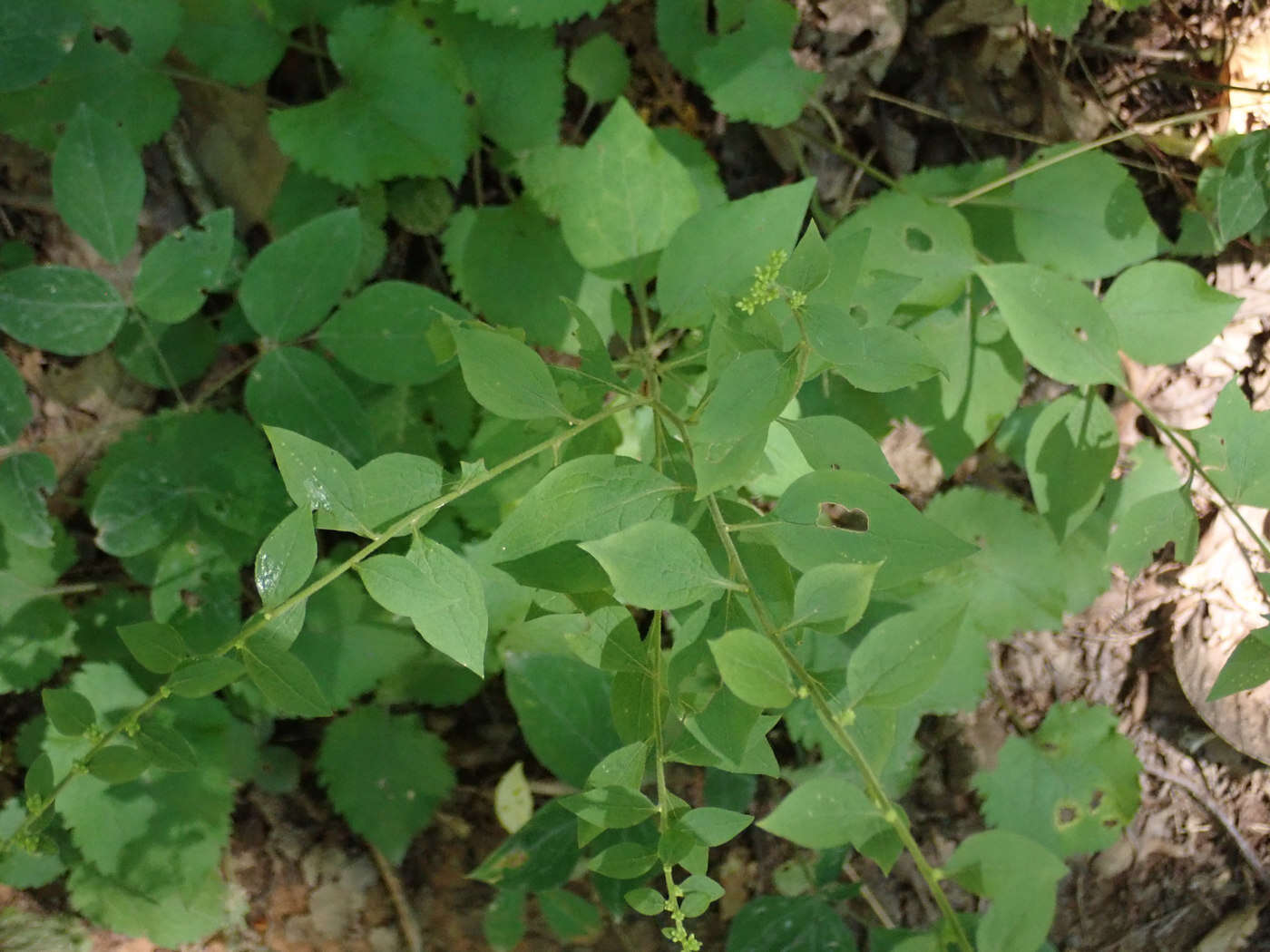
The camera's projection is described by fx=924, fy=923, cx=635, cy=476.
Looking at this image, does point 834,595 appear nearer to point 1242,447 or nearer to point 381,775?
point 1242,447

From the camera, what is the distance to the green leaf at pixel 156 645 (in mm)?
1120

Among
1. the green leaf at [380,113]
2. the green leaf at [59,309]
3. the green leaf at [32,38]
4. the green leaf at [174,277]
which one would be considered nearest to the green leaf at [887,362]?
the green leaf at [380,113]

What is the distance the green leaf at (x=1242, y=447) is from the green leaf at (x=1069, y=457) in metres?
0.25

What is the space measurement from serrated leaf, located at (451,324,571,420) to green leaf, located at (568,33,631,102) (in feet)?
3.55

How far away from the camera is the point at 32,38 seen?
67.0 inches

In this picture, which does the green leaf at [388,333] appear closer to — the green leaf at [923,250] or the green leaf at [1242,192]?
the green leaf at [923,250]

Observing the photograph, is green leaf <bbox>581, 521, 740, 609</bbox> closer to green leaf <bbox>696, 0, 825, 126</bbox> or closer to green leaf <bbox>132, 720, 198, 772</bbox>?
green leaf <bbox>132, 720, 198, 772</bbox>

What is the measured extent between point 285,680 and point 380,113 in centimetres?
119

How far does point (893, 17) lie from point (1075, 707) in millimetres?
1728

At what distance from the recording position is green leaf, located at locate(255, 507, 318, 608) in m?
1.07

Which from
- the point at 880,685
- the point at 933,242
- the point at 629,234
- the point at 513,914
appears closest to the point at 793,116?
the point at 933,242

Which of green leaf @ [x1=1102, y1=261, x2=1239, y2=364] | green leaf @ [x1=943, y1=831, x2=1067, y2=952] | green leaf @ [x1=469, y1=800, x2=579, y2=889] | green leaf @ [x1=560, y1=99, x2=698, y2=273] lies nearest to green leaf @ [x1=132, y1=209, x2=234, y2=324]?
green leaf @ [x1=560, y1=99, x2=698, y2=273]

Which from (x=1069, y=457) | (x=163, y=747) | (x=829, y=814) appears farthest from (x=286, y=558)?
(x=1069, y=457)

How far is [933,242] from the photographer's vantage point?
175 centimetres
